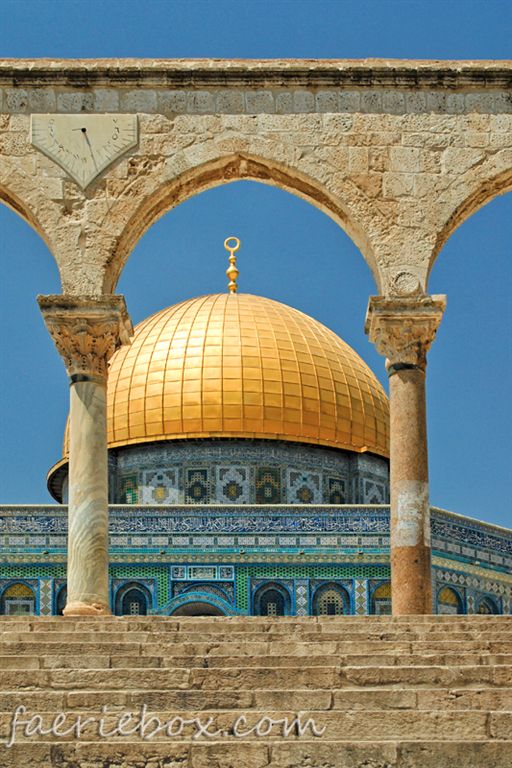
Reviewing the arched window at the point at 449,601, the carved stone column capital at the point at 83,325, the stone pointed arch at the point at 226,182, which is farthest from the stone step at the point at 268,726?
the arched window at the point at 449,601

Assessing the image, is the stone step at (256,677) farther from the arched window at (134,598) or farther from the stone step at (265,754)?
the arched window at (134,598)

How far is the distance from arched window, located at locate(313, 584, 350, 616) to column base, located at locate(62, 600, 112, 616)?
535 inches

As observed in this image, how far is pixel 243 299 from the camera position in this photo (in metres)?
29.8

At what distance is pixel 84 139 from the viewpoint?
41.2ft

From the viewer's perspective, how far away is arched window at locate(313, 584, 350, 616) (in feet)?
80.9

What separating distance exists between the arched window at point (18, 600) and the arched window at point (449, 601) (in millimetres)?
6793

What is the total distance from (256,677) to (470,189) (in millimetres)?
5984

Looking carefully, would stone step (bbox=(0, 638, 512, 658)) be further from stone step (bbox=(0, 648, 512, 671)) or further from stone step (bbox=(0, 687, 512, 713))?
stone step (bbox=(0, 687, 512, 713))

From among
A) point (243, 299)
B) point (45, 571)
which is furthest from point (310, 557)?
point (243, 299)

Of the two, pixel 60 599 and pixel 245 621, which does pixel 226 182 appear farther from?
pixel 60 599

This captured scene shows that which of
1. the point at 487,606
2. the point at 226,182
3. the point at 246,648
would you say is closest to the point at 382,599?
the point at 487,606

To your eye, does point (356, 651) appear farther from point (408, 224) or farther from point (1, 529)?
point (1, 529)

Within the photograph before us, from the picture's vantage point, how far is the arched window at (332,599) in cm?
2467

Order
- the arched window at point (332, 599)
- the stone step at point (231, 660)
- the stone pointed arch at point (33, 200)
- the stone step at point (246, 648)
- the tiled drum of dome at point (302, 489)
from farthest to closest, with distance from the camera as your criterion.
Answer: the tiled drum of dome at point (302, 489) < the arched window at point (332, 599) < the stone pointed arch at point (33, 200) < the stone step at point (246, 648) < the stone step at point (231, 660)
